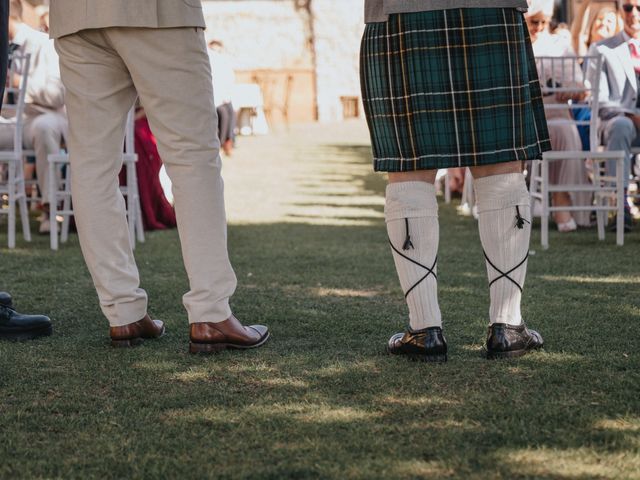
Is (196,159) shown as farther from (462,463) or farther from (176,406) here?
(462,463)

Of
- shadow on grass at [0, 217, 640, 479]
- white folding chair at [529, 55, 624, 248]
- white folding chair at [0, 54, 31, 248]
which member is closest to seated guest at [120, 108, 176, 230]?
white folding chair at [0, 54, 31, 248]

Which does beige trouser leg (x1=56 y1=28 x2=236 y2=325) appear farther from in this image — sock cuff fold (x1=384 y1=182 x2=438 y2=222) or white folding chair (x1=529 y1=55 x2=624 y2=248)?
white folding chair (x1=529 y1=55 x2=624 y2=248)

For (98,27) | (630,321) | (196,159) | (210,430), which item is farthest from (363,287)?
(210,430)

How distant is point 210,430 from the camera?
7.27 ft

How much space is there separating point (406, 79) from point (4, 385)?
1312 millimetres

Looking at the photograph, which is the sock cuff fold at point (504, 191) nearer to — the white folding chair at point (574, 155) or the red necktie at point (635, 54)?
the white folding chair at point (574, 155)

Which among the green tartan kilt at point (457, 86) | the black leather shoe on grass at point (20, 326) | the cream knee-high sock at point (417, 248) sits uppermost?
the green tartan kilt at point (457, 86)

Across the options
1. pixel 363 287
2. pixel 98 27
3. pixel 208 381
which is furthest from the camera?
pixel 363 287

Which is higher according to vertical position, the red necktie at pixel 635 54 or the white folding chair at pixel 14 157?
the red necktie at pixel 635 54

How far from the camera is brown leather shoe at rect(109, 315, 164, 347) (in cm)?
310

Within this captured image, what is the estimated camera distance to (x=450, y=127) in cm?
276

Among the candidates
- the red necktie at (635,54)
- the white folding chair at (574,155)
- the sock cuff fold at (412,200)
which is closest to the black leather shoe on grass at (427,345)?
the sock cuff fold at (412,200)

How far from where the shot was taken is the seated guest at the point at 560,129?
6430 millimetres

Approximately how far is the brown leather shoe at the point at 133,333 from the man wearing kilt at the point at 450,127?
81 cm
